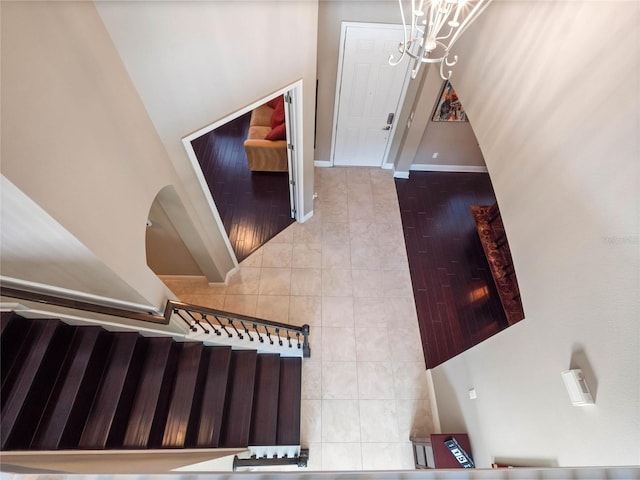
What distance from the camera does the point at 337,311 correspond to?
3873 mm

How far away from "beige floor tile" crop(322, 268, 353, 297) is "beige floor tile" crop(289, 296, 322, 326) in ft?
0.59

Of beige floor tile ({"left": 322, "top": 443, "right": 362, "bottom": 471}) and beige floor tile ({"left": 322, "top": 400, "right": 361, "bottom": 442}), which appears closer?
beige floor tile ({"left": 322, "top": 443, "right": 362, "bottom": 471})

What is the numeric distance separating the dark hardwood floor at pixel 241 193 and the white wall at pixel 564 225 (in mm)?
2969

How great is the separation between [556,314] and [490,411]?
106 cm

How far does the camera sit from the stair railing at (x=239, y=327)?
2432mm

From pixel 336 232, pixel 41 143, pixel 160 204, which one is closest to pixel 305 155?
pixel 336 232

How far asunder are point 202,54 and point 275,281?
2.66 m

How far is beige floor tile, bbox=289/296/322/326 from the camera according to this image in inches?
149

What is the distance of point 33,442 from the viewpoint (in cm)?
180

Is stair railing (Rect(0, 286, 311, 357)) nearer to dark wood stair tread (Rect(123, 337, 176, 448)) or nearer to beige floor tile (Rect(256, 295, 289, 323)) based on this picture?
beige floor tile (Rect(256, 295, 289, 323))

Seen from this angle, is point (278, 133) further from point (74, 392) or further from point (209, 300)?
point (74, 392)

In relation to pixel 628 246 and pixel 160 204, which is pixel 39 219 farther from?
pixel 628 246

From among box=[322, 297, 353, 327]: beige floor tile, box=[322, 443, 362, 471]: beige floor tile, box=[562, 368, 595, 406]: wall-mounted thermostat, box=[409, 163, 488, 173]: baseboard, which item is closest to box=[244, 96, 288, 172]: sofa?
box=[409, 163, 488, 173]: baseboard

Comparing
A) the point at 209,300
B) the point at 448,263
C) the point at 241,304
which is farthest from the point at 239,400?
the point at 448,263
